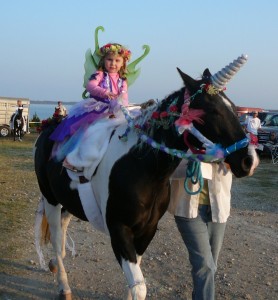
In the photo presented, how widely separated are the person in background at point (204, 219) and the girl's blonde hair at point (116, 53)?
4.63 feet

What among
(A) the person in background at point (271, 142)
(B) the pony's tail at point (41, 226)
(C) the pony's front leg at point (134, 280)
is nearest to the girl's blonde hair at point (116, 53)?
(B) the pony's tail at point (41, 226)

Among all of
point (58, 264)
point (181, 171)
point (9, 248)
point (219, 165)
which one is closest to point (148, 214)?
point (181, 171)

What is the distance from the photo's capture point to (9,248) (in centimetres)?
609

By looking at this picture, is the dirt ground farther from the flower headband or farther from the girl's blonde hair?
the flower headband

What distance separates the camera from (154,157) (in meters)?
3.49

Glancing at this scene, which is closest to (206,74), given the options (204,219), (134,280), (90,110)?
(204,219)

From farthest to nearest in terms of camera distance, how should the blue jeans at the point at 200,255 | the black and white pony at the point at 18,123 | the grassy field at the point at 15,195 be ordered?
the black and white pony at the point at 18,123 < the grassy field at the point at 15,195 < the blue jeans at the point at 200,255

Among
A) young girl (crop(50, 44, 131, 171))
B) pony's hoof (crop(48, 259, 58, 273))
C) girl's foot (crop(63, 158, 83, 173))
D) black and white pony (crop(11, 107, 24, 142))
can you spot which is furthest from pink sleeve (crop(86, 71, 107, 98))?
black and white pony (crop(11, 107, 24, 142))

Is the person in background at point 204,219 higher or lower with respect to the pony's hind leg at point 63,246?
higher

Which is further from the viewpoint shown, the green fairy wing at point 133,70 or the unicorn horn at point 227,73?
the green fairy wing at point 133,70

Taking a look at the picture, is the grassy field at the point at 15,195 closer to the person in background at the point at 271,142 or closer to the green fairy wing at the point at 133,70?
the green fairy wing at the point at 133,70

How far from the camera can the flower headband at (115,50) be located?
15.1 ft

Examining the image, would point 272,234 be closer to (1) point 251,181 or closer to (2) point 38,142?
(2) point 38,142

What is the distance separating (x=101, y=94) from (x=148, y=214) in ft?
4.41
